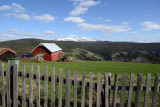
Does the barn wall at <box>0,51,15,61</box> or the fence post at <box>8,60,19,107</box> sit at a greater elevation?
the fence post at <box>8,60,19,107</box>

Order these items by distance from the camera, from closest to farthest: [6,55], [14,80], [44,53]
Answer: [14,80], [6,55], [44,53]

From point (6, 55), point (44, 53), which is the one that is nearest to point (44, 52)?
point (44, 53)

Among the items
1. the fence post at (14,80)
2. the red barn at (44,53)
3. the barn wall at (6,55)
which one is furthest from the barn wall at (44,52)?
the fence post at (14,80)

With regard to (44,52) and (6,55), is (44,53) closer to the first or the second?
(44,52)

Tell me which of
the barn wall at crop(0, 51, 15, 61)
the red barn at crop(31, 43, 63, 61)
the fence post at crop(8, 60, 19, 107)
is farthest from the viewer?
the red barn at crop(31, 43, 63, 61)

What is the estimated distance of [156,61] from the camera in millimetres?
32594

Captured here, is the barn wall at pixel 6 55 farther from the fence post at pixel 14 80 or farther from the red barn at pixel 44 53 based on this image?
the fence post at pixel 14 80

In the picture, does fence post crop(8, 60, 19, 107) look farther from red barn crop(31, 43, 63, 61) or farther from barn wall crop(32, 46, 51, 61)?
barn wall crop(32, 46, 51, 61)

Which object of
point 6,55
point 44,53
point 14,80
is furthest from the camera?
point 44,53

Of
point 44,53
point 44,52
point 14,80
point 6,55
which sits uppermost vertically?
point 14,80

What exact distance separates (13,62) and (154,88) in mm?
4974

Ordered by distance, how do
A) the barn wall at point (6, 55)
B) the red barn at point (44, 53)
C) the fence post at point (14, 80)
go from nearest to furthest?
the fence post at point (14, 80)
the barn wall at point (6, 55)
the red barn at point (44, 53)

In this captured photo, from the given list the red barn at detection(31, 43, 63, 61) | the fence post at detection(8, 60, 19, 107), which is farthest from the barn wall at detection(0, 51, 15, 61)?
the fence post at detection(8, 60, 19, 107)

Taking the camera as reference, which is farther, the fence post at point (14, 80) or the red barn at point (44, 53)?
the red barn at point (44, 53)
